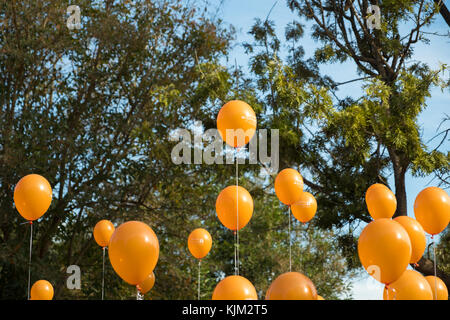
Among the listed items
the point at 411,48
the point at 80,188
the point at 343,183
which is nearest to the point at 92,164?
the point at 80,188

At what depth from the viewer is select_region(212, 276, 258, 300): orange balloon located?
2809 mm

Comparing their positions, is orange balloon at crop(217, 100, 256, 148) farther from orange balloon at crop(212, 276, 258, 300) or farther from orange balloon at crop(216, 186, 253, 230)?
orange balloon at crop(212, 276, 258, 300)

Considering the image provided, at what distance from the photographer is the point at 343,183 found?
7281mm

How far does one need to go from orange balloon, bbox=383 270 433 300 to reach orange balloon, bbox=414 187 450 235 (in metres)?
1.31

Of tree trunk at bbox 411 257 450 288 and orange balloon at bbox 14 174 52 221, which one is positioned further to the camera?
tree trunk at bbox 411 257 450 288

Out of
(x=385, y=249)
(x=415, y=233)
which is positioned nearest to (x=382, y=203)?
(x=415, y=233)

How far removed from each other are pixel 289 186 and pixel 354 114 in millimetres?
2096

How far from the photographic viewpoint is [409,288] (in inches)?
113

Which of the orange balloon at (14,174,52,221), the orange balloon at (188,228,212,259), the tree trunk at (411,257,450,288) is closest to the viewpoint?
the orange balloon at (14,174,52,221)

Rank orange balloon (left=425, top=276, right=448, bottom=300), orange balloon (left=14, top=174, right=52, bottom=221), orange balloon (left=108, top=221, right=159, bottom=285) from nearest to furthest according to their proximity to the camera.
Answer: orange balloon (left=108, top=221, right=159, bottom=285) < orange balloon (left=425, top=276, right=448, bottom=300) < orange balloon (left=14, top=174, right=52, bottom=221)

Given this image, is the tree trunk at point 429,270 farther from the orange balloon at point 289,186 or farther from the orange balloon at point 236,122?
the orange balloon at point 236,122

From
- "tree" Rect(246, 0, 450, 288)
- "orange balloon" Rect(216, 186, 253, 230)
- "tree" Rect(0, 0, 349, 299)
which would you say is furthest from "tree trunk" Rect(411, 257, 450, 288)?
"orange balloon" Rect(216, 186, 253, 230)

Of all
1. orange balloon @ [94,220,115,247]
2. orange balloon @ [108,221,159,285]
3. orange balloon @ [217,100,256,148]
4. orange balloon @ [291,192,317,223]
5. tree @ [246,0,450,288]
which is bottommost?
orange balloon @ [108,221,159,285]

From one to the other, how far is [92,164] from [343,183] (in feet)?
14.0
